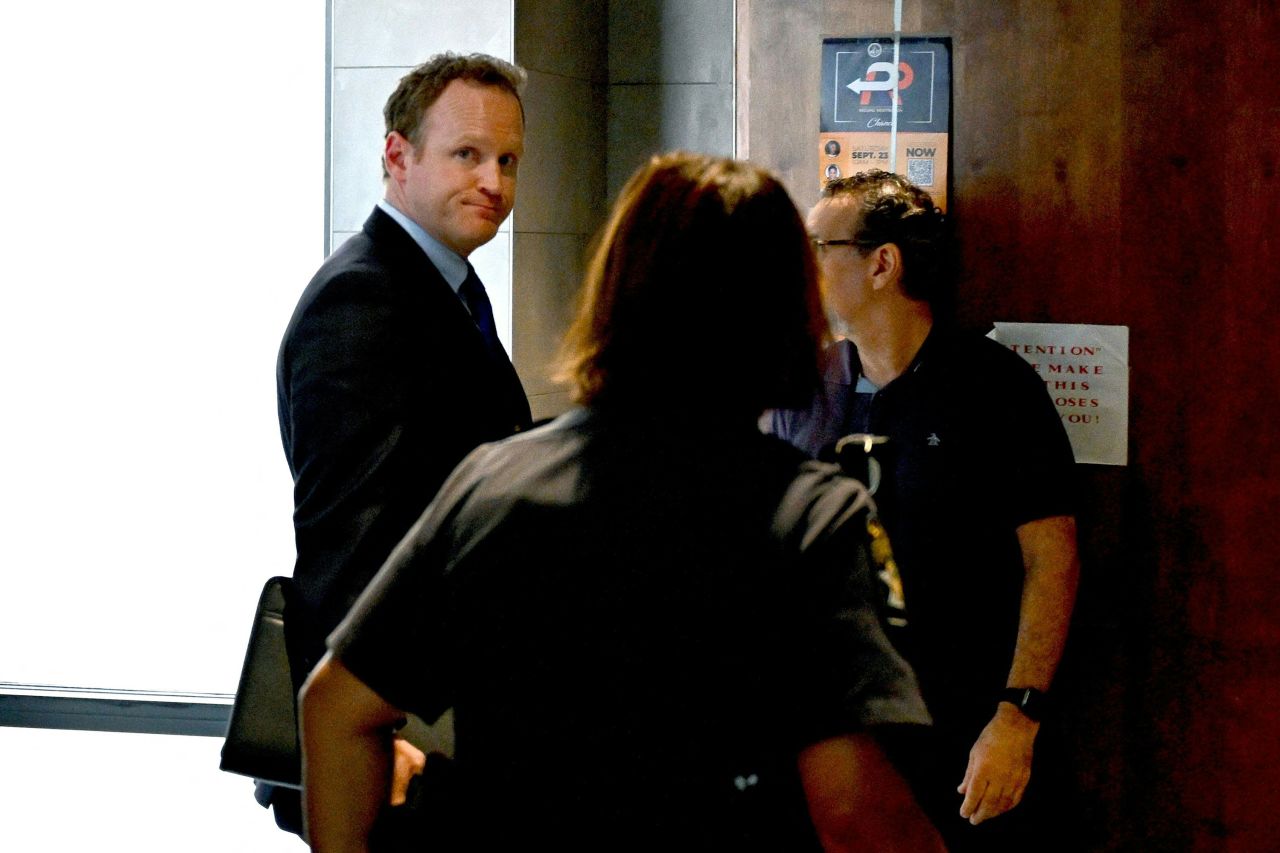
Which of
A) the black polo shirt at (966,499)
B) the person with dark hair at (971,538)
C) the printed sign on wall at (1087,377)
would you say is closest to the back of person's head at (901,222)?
the person with dark hair at (971,538)

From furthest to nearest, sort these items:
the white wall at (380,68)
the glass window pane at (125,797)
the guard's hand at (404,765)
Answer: the glass window pane at (125,797)
the white wall at (380,68)
the guard's hand at (404,765)

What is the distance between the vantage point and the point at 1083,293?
8.41 feet

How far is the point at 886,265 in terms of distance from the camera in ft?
7.70

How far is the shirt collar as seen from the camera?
2037mm

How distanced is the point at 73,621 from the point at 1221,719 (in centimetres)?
304

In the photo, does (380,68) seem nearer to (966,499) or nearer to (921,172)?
(921,172)

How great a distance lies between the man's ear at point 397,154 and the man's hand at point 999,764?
4.15ft

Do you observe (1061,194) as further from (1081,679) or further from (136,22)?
(136,22)

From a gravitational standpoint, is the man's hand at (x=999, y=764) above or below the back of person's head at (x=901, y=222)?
below

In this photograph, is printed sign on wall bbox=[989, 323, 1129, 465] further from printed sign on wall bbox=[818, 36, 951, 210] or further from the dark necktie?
the dark necktie

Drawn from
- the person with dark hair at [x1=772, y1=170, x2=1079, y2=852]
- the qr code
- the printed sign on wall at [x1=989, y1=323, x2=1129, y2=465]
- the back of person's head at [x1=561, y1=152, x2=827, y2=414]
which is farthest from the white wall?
the back of person's head at [x1=561, y1=152, x2=827, y2=414]

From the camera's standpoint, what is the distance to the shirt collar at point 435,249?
204 centimetres

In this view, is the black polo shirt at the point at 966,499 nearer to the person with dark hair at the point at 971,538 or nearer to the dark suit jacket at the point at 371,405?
the person with dark hair at the point at 971,538

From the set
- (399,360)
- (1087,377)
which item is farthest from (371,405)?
(1087,377)
